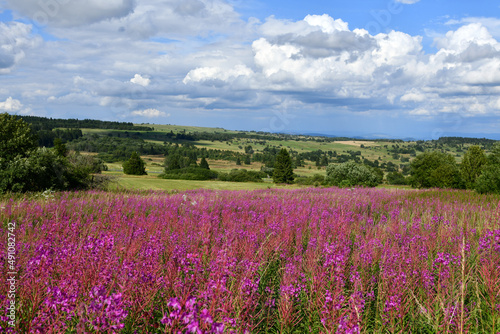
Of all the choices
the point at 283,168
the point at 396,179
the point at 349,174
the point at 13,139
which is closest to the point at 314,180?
the point at 283,168

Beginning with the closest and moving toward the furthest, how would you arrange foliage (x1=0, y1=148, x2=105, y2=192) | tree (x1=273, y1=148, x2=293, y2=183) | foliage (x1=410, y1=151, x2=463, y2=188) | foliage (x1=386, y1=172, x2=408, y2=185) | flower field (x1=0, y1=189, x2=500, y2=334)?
flower field (x1=0, y1=189, x2=500, y2=334)
foliage (x1=0, y1=148, x2=105, y2=192)
foliage (x1=410, y1=151, x2=463, y2=188)
tree (x1=273, y1=148, x2=293, y2=183)
foliage (x1=386, y1=172, x2=408, y2=185)

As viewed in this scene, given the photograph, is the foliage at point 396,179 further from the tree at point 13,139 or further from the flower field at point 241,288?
the flower field at point 241,288

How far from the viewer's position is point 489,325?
3281mm

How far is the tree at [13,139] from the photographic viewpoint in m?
20.2

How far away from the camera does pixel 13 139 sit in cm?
2050

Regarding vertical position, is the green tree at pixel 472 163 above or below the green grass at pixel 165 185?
above

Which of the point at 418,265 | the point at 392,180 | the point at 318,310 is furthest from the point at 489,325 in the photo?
the point at 392,180

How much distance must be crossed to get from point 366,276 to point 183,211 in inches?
223

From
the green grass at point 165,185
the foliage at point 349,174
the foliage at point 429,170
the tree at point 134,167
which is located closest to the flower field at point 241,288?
the green grass at point 165,185

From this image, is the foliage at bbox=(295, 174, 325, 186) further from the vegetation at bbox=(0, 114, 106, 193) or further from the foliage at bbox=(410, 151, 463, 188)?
the vegetation at bbox=(0, 114, 106, 193)

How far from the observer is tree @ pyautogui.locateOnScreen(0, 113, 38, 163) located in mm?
20219

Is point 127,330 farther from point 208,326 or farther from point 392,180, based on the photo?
point 392,180

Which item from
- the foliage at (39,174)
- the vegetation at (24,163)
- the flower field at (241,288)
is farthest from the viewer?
the vegetation at (24,163)

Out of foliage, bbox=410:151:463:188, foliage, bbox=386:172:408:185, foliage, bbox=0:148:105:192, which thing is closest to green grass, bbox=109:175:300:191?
foliage, bbox=0:148:105:192
